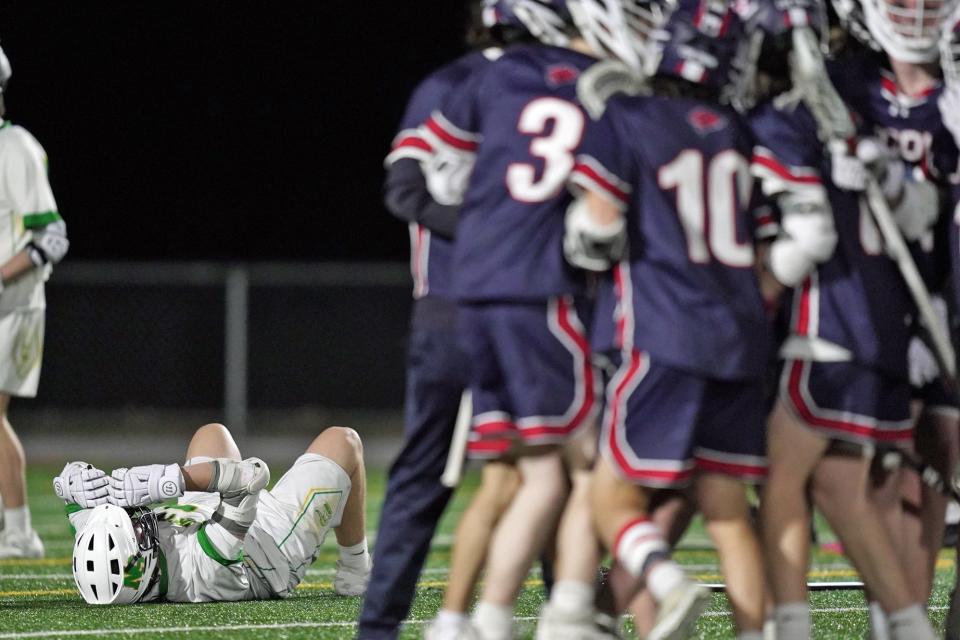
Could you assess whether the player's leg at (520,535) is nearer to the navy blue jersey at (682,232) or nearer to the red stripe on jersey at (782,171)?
the navy blue jersey at (682,232)

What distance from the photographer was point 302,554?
247 inches

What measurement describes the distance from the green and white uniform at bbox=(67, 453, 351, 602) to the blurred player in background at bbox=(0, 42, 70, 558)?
1.85m

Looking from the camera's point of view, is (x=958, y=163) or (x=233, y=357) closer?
(x=958, y=163)

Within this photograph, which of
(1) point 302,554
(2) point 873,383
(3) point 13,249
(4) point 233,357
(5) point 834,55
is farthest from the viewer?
(4) point 233,357

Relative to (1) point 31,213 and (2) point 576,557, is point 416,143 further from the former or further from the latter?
(1) point 31,213

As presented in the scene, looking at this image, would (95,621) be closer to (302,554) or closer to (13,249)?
(302,554)

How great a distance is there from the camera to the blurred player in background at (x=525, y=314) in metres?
4.50

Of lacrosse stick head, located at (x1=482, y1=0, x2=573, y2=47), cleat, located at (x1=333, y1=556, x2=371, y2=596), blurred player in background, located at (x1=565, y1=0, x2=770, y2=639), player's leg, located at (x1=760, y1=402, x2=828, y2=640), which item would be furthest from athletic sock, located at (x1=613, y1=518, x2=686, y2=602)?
cleat, located at (x1=333, y1=556, x2=371, y2=596)

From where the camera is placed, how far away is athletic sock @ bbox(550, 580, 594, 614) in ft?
14.5

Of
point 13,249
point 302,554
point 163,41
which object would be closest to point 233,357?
point 163,41

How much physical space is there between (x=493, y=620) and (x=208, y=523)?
196 centimetres

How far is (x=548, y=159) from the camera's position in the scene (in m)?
4.54

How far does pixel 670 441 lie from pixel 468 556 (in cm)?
69

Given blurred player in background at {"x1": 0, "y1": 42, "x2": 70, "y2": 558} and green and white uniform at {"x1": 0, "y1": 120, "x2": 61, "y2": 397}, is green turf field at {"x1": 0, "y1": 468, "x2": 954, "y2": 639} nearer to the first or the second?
blurred player in background at {"x1": 0, "y1": 42, "x2": 70, "y2": 558}
